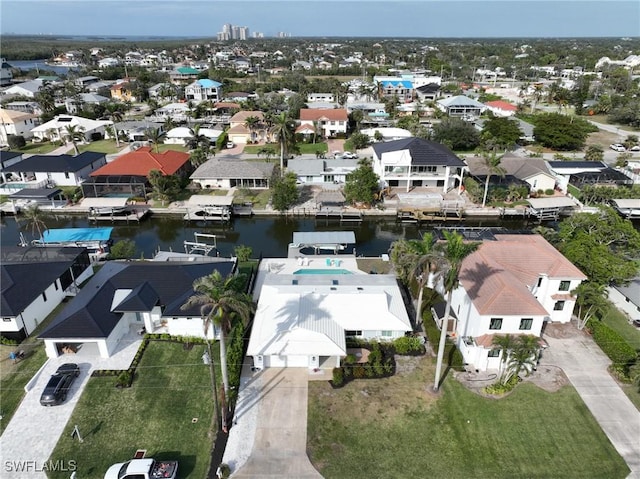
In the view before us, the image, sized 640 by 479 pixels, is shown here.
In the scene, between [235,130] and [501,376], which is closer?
[501,376]

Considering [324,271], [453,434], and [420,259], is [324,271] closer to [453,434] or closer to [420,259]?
[420,259]

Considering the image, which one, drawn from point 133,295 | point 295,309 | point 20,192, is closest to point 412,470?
point 295,309

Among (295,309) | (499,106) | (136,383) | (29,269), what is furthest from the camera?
(499,106)

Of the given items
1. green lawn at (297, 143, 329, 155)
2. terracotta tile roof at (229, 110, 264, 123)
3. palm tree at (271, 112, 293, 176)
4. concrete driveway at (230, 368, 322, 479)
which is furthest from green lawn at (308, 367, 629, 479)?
terracotta tile roof at (229, 110, 264, 123)

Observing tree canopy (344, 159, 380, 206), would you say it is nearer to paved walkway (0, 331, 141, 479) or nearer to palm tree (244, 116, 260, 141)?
paved walkway (0, 331, 141, 479)

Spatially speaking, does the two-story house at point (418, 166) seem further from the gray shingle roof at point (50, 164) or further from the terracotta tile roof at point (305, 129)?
the gray shingle roof at point (50, 164)

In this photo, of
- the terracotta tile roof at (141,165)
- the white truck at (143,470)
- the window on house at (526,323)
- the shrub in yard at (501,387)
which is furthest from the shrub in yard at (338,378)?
the terracotta tile roof at (141,165)

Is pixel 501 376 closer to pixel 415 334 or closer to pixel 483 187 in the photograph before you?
pixel 415 334
